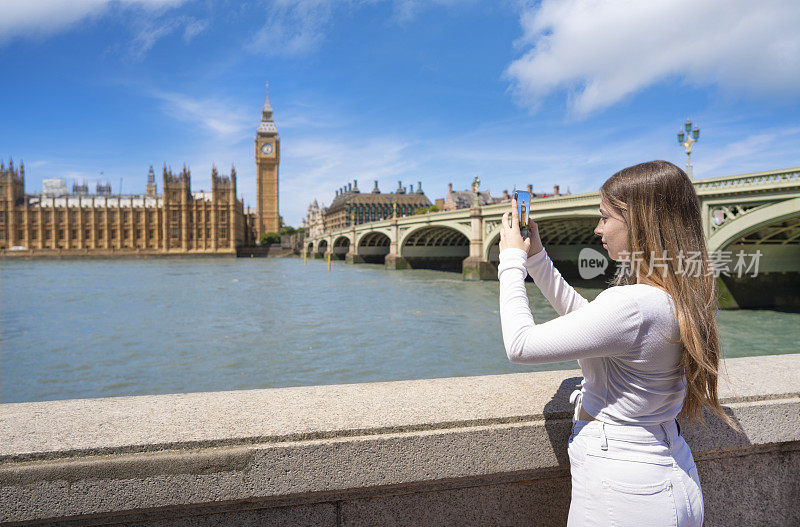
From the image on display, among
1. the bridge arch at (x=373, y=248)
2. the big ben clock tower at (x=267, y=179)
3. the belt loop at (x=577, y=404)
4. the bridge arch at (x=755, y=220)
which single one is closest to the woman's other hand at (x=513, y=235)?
the belt loop at (x=577, y=404)

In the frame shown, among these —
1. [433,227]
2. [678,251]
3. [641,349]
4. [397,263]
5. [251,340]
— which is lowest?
[251,340]

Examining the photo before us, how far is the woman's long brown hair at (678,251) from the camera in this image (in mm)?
1148

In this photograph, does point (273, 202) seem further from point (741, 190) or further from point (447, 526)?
point (447, 526)

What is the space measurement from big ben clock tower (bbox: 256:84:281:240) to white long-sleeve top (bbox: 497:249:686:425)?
10241cm

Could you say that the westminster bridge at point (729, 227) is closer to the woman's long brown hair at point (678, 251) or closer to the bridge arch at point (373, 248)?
the woman's long brown hair at point (678, 251)

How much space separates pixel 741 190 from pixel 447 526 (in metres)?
16.7

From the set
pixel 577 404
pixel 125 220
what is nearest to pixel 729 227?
pixel 577 404

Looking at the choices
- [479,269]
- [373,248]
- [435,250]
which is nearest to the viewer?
[479,269]

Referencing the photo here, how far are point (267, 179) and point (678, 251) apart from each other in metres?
107

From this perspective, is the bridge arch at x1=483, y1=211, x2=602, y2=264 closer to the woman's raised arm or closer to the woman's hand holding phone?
the woman's hand holding phone

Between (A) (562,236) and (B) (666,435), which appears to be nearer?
(B) (666,435)

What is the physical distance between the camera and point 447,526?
157cm

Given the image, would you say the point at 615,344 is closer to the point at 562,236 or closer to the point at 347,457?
the point at 347,457

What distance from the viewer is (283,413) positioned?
1512 millimetres
